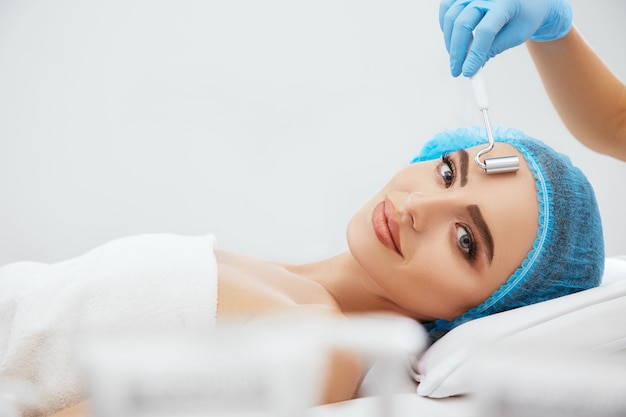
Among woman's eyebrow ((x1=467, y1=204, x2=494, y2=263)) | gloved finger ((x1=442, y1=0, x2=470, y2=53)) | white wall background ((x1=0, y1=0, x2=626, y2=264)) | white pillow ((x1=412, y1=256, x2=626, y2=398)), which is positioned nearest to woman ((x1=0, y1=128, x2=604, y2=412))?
woman's eyebrow ((x1=467, y1=204, x2=494, y2=263))

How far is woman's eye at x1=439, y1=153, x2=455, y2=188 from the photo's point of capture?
3.67 feet

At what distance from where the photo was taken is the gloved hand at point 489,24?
1049 mm

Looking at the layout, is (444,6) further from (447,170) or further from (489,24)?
(447,170)

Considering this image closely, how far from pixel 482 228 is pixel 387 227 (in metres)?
0.16

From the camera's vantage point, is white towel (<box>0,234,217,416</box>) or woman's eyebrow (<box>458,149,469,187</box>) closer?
white towel (<box>0,234,217,416</box>)

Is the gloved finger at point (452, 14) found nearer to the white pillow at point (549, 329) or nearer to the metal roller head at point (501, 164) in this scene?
the metal roller head at point (501, 164)

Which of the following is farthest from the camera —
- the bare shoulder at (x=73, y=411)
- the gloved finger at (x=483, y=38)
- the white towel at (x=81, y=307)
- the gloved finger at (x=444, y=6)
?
the gloved finger at (x=444, y=6)

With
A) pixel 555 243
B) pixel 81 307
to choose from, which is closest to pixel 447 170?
pixel 555 243

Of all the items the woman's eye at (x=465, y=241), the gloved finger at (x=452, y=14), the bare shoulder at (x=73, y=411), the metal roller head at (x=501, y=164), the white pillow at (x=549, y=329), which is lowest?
the bare shoulder at (x=73, y=411)

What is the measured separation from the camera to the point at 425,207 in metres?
1.06

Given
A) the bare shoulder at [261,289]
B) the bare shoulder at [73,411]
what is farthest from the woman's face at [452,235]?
the bare shoulder at [73,411]

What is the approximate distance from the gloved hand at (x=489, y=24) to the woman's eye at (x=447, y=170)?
0.52 ft

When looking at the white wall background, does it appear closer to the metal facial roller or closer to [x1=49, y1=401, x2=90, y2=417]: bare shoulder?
the metal facial roller

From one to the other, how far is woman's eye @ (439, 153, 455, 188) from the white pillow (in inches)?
10.1
